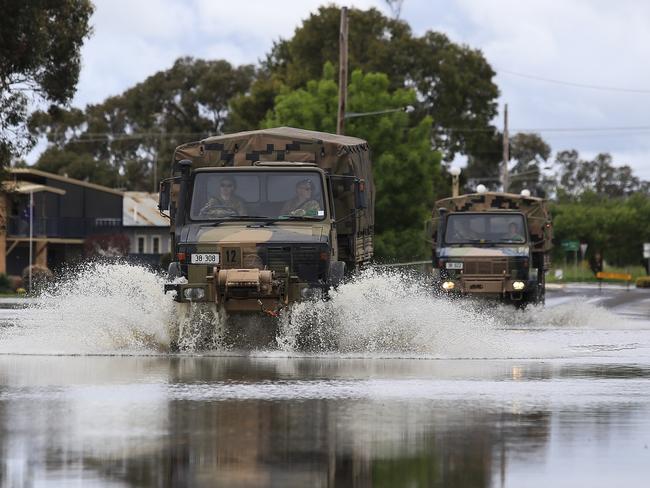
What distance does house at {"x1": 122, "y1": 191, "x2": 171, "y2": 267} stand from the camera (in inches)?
3686

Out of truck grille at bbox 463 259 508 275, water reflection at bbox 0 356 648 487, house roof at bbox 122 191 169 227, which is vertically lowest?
water reflection at bbox 0 356 648 487

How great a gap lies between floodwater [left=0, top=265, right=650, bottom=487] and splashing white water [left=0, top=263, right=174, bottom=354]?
3 centimetres

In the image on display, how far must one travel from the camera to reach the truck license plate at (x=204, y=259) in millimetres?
20234

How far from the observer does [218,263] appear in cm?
2022

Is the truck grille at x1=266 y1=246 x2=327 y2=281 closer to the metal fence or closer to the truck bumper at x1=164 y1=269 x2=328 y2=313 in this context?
the truck bumper at x1=164 y1=269 x2=328 y2=313

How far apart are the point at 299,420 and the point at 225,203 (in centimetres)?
918

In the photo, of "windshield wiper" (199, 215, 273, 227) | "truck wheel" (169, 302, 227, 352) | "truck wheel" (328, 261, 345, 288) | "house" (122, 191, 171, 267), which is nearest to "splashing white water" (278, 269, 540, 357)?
"truck wheel" (328, 261, 345, 288)

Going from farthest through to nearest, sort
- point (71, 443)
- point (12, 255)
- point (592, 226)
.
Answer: point (592, 226)
point (12, 255)
point (71, 443)

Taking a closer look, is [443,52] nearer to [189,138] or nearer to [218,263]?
[189,138]

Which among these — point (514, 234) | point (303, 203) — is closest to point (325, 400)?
point (303, 203)

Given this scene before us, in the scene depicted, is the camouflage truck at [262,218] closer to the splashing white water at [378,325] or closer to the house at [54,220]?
the splashing white water at [378,325]


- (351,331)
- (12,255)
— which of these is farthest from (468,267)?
(12,255)

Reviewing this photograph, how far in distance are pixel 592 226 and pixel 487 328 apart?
94.6 meters

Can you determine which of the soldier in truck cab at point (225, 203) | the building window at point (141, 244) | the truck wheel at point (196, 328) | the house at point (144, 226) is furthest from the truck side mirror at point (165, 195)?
the building window at point (141, 244)
